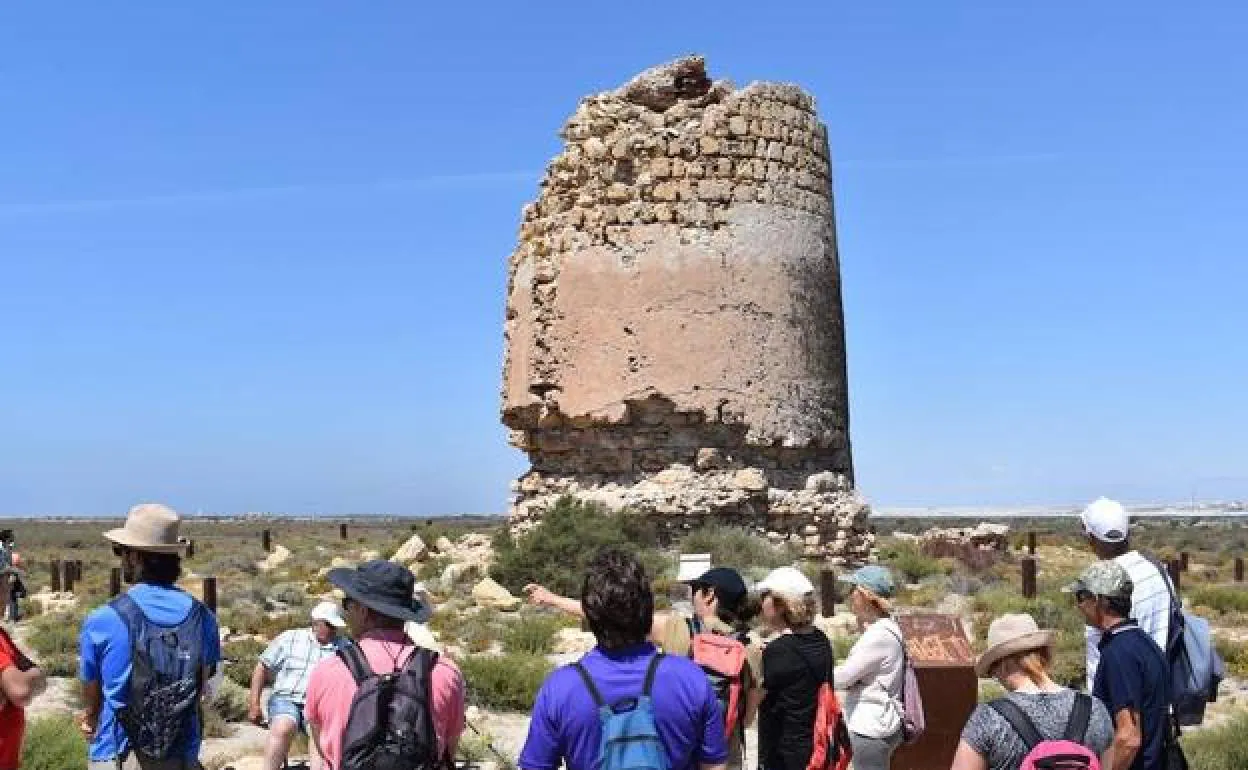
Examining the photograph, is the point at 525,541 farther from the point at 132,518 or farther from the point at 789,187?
the point at 132,518

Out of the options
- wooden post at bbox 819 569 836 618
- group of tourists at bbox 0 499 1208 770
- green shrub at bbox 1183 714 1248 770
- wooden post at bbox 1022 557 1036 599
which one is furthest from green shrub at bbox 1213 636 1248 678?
group of tourists at bbox 0 499 1208 770

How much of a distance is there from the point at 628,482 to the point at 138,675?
12.8 m

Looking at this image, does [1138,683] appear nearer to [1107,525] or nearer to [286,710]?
[1107,525]

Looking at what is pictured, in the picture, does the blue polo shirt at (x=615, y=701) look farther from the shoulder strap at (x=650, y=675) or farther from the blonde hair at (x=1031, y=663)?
the blonde hair at (x=1031, y=663)

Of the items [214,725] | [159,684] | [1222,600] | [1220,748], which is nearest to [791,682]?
[159,684]

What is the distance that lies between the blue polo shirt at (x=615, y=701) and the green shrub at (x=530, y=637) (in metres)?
8.93

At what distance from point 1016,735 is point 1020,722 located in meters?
0.04

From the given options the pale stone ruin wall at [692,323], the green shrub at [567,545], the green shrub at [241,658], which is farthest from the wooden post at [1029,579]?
the green shrub at [241,658]

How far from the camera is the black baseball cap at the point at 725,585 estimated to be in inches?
200

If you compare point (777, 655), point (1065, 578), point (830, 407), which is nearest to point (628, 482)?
point (830, 407)

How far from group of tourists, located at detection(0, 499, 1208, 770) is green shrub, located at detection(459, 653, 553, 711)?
543cm

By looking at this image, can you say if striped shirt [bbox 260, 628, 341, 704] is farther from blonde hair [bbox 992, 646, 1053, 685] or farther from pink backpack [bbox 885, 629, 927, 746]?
blonde hair [bbox 992, 646, 1053, 685]

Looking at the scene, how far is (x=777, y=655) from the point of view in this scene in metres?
5.00

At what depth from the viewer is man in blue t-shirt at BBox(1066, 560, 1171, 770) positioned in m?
4.39
